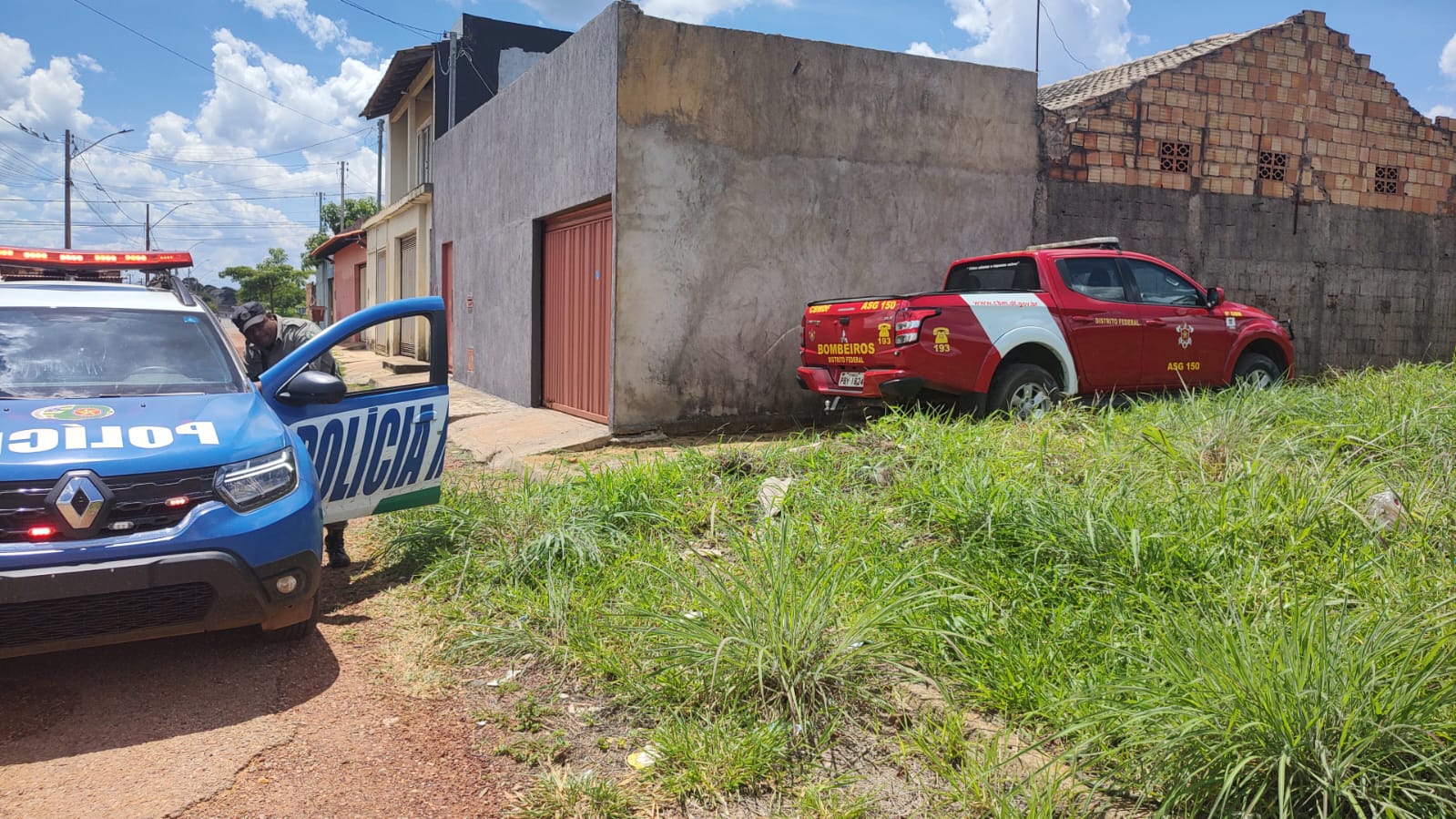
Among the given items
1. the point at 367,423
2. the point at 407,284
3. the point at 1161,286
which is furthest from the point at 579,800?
the point at 407,284

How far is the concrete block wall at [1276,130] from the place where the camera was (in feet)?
36.5

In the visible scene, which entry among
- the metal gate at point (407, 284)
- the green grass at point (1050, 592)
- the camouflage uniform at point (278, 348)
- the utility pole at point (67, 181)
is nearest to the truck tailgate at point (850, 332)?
the green grass at point (1050, 592)

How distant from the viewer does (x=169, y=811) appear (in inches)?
114

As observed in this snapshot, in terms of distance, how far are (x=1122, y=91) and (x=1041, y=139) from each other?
3.87ft

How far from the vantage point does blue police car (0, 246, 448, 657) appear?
A: 3391 mm

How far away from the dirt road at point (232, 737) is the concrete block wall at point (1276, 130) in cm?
947

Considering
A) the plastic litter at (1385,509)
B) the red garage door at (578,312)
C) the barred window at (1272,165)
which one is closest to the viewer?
the plastic litter at (1385,509)

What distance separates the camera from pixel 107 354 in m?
4.49

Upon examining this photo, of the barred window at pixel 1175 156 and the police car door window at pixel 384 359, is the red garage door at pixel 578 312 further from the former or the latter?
the barred window at pixel 1175 156

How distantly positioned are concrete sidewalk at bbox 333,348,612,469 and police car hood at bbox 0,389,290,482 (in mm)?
4486

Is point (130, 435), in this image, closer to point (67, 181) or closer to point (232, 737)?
point (232, 737)

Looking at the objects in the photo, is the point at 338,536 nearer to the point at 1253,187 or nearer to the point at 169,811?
the point at 169,811

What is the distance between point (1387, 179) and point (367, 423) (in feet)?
44.4

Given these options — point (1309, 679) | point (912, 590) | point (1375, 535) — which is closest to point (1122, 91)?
point (1375, 535)
